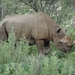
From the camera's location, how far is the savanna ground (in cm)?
698

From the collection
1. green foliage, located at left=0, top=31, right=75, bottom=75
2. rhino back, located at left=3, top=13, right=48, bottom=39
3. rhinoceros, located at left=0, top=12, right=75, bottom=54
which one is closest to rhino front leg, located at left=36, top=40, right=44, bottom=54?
rhinoceros, located at left=0, top=12, right=75, bottom=54

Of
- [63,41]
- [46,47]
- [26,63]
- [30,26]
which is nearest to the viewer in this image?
[26,63]

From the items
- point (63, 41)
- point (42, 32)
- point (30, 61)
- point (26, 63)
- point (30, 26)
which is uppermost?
point (30, 61)

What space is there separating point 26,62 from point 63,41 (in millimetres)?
4393

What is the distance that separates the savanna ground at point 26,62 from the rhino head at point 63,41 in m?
0.87

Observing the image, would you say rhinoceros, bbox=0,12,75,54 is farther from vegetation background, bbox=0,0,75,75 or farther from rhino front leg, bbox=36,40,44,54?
vegetation background, bbox=0,0,75,75

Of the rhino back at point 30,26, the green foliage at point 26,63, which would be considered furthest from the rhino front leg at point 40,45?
the green foliage at point 26,63

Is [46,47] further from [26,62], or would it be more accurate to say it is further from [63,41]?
[26,62]

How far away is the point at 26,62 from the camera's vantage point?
823 cm

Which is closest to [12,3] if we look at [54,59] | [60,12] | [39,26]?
[60,12]

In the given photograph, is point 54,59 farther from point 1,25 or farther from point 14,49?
point 1,25

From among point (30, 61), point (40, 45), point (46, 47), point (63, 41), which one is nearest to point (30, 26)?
point (40, 45)

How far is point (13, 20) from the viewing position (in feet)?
43.8

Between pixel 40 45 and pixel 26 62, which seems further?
pixel 40 45
